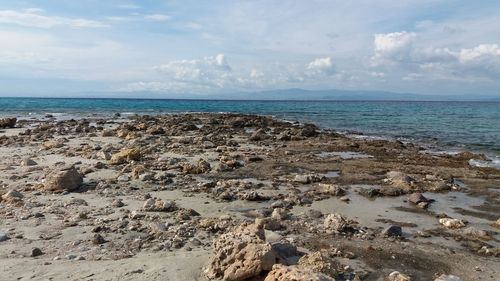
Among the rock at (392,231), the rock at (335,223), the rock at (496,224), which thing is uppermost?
the rock at (335,223)

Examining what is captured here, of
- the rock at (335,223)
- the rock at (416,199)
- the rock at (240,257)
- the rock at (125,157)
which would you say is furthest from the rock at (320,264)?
the rock at (125,157)

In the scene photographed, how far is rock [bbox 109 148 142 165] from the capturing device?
14672mm

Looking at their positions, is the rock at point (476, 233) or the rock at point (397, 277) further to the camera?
the rock at point (476, 233)

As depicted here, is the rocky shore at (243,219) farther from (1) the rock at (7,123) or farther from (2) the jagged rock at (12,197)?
(1) the rock at (7,123)

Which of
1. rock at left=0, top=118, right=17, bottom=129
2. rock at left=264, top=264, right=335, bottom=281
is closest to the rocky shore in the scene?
rock at left=264, top=264, right=335, bottom=281

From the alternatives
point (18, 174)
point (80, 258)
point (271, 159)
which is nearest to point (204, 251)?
point (80, 258)

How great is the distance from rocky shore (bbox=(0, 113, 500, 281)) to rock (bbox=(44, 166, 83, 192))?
0.03 metres

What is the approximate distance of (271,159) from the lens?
17234mm

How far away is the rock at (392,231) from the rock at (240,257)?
3.16 meters

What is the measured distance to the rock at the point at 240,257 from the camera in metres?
5.43

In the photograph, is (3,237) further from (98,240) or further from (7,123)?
(7,123)

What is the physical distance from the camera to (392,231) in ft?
26.6

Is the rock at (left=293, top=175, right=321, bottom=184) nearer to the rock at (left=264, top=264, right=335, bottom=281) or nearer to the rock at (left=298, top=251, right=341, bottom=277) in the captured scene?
the rock at (left=298, top=251, right=341, bottom=277)

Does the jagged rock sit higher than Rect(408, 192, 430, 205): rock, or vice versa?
the jagged rock
